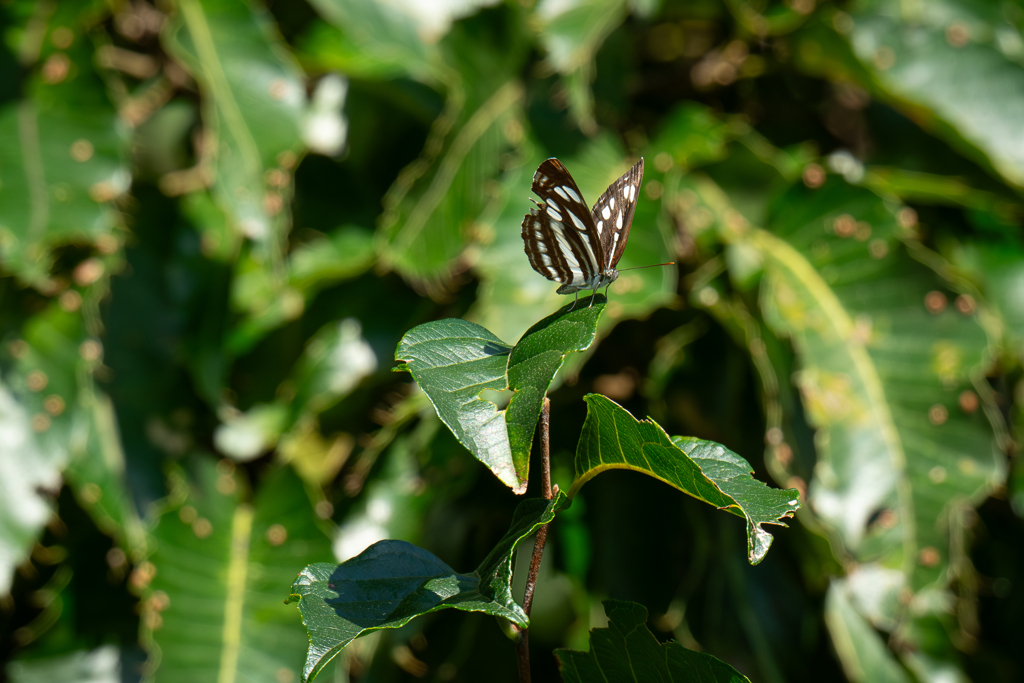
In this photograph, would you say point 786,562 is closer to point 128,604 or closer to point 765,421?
point 765,421

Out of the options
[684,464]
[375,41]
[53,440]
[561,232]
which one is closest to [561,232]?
[561,232]

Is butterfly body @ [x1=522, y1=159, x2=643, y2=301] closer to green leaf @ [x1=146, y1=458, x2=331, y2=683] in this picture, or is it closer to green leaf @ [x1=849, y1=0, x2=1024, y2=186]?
green leaf @ [x1=146, y1=458, x2=331, y2=683]

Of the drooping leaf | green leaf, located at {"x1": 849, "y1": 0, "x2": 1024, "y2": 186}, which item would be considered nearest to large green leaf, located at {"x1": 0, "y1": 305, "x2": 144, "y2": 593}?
the drooping leaf

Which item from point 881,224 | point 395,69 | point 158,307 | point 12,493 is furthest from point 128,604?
point 881,224

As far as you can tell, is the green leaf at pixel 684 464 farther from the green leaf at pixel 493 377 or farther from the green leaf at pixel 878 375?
the green leaf at pixel 878 375

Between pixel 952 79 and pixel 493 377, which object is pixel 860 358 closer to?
pixel 952 79

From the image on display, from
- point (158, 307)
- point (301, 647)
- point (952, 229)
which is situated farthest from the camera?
point (952, 229)
